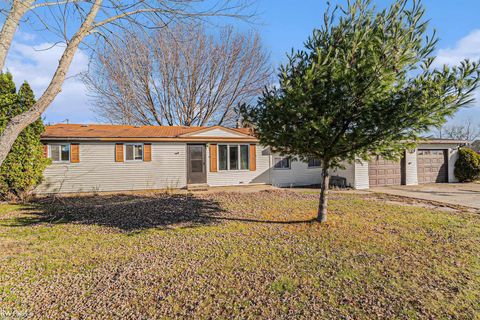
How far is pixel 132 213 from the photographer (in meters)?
6.88

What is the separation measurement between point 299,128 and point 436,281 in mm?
3065

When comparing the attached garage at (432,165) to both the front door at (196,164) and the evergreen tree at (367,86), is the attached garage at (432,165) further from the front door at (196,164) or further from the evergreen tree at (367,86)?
the front door at (196,164)

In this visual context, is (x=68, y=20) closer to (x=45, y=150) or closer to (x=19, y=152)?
(x=19, y=152)

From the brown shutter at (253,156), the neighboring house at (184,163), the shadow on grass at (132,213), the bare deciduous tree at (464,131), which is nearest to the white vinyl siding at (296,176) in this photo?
the neighboring house at (184,163)

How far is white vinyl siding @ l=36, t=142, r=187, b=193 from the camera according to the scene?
10.4 metres

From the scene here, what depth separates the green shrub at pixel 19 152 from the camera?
8102 mm

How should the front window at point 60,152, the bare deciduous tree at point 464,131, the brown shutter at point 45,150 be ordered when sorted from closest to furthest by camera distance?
the brown shutter at point 45,150 < the front window at point 60,152 < the bare deciduous tree at point 464,131

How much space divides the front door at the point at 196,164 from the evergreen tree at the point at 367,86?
745 cm

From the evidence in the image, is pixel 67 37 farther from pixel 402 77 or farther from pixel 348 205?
pixel 348 205

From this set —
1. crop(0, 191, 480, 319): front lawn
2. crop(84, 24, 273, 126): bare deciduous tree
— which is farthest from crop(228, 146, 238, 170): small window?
crop(84, 24, 273, 126): bare deciduous tree

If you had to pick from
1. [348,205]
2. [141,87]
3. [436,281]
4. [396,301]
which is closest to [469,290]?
[436,281]

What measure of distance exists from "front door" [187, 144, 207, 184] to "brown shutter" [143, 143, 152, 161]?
1761 millimetres

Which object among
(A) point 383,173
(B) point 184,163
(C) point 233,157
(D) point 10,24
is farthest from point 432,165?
(D) point 10,24

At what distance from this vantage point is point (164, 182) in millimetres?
11523
